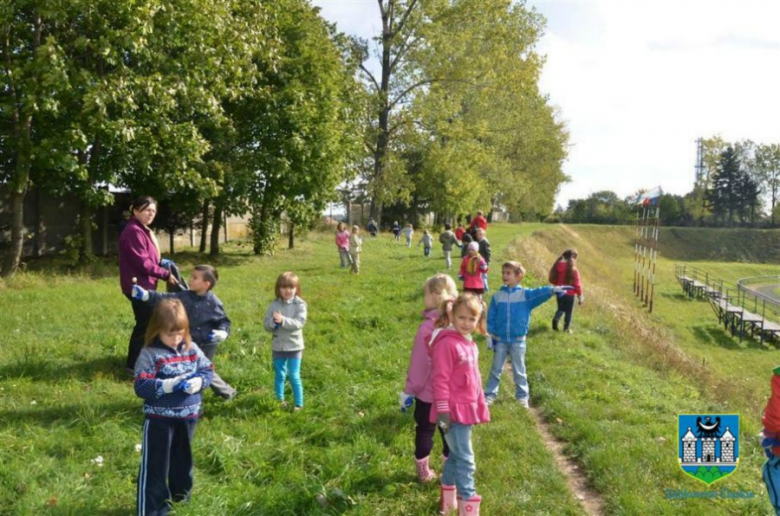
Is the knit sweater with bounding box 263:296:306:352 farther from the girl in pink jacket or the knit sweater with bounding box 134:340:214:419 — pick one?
the girl in pink jacket

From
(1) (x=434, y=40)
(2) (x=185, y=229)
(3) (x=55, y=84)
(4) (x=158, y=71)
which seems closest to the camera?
(3) (x=55, y=84)

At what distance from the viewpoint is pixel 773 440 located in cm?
377

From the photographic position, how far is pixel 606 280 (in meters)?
39.5

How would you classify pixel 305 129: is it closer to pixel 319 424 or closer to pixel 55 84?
pixel 55 84

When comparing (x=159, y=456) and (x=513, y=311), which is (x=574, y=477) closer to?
(x=513, y=311)

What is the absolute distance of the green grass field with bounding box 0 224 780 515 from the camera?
14.6 feet

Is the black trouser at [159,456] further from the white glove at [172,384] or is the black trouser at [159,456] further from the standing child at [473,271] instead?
the standing child at [473,271]

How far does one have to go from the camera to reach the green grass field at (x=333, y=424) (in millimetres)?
4449

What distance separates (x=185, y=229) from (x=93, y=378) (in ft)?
55.5

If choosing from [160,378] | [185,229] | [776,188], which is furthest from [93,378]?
[776,188]

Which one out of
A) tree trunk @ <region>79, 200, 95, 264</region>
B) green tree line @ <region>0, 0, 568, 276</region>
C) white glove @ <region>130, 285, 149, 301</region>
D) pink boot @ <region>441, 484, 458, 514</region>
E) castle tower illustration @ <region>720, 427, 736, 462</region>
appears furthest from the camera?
tree trunk @ <region>79, 200, 95, 264</region>

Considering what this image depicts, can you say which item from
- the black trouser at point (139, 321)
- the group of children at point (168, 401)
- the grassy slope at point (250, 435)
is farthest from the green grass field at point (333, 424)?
the black trouser at point (139, 321)

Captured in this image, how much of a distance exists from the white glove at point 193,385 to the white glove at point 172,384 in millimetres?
46

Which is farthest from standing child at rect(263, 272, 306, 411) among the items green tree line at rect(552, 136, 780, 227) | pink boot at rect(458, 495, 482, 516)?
green tree line at rect(552, 136, 780, 227)
